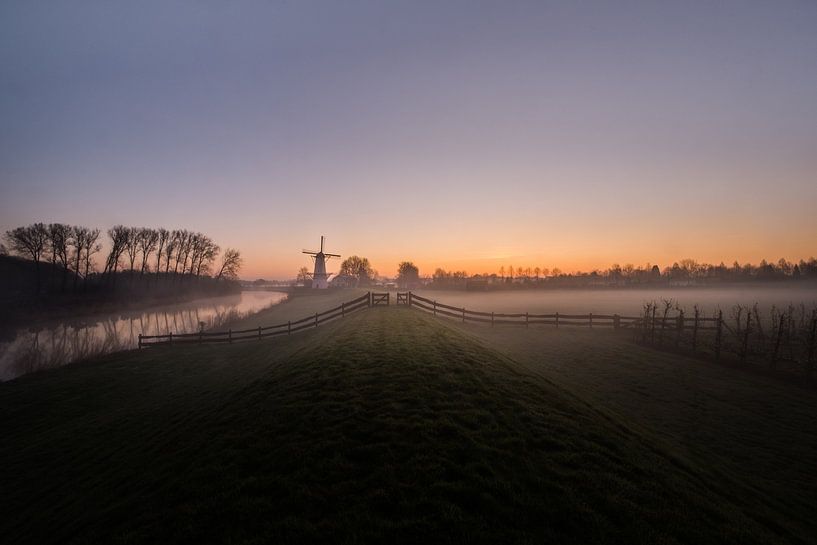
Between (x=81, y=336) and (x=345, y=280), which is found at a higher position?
(x=345, y=280)

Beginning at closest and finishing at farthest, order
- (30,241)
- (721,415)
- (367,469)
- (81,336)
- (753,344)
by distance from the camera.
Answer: (367,469), (721,415), (753,344), (81,336), (30,241)

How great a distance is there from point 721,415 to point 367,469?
13753mm

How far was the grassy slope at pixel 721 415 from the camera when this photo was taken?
7.66m

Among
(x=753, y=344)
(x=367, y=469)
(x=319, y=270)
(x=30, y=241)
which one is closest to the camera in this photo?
(x=367, y=469)

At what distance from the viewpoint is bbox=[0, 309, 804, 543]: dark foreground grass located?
17.0 feet

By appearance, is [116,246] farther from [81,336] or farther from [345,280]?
[345,280]

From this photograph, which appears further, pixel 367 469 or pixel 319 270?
pixel 319 270

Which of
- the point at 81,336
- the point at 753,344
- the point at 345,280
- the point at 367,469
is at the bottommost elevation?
the point at 81,336

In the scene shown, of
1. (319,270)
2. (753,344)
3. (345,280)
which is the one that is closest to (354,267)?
(345,280)

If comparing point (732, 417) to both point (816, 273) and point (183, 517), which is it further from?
point (816, 273)

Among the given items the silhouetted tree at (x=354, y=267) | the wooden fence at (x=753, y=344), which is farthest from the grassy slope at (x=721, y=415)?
the silhouetted tree at (x=354, y=267)

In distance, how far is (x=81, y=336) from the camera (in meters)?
33.9

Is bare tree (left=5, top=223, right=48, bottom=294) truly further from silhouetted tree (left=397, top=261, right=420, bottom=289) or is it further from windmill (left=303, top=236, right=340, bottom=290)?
silhouetted tree (left=397, top=261, right=420, bottom=289)

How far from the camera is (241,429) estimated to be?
29.0 ft
